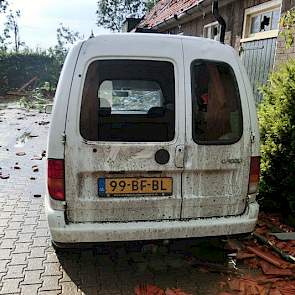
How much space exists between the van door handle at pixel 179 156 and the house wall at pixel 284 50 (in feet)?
13.2

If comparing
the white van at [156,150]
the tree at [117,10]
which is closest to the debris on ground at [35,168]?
→ the white van at [156,150]

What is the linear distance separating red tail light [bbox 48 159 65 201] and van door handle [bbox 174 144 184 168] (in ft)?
2.93

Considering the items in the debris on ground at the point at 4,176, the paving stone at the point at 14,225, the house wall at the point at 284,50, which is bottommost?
the paving stone at the point at 14,225

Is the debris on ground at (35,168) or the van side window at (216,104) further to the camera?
the debris on ground at (35,168)

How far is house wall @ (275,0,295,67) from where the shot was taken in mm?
5770

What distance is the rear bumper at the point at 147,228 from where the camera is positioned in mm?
2652

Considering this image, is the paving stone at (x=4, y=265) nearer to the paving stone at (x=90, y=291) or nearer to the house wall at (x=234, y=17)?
the paving stone at (x=90, y=291)

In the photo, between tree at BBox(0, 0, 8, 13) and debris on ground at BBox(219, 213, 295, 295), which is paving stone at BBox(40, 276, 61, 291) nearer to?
debris on ground at BBox(219, 213, 295, 295)

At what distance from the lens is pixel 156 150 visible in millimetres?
2697

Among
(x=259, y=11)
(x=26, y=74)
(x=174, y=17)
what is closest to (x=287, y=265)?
(x=259, y=11)

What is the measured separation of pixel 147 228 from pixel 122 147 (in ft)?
2.27

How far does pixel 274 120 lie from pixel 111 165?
2708mm

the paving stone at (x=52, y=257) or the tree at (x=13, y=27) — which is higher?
the tree at (x=13, y=27)

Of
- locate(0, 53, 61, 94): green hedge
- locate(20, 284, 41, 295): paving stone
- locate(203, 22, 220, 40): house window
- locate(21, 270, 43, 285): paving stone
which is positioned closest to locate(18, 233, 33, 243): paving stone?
locate(21, 270, 43, 285): paving stone
